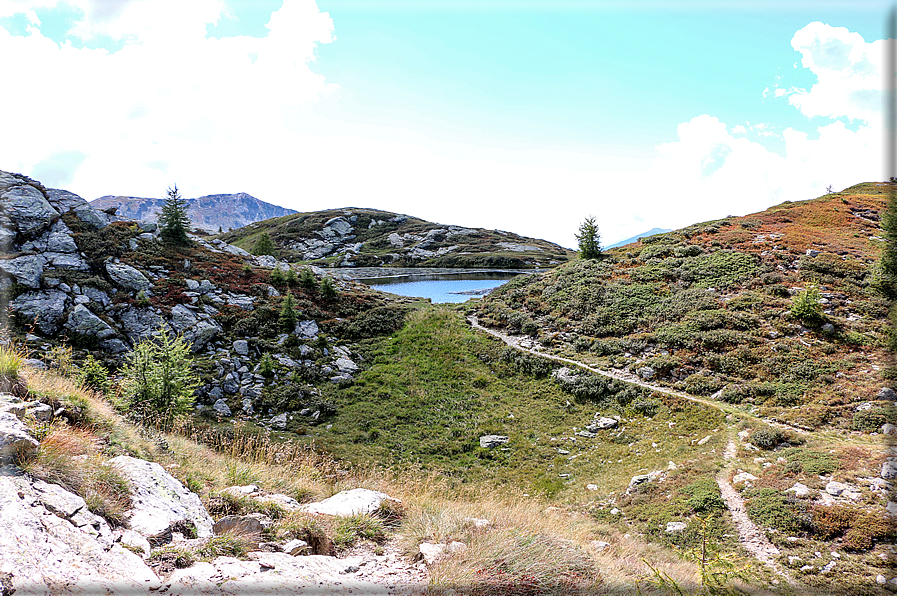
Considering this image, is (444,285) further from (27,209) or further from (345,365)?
(27,209)

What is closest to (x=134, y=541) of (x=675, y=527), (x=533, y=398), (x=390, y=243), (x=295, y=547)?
(x=295, y=547)

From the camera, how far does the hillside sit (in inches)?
4173

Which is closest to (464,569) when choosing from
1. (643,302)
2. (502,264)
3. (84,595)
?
(84,595)

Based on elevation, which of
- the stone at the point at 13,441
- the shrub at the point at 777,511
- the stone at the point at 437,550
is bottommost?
the shrub at the point at 777,511

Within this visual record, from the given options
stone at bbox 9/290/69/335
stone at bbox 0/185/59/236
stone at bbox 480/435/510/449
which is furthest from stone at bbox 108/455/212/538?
stone at bbox 0/185/59/236

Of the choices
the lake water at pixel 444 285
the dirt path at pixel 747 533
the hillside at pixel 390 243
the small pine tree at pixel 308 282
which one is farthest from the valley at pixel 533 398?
the hillside at pixel 390 243

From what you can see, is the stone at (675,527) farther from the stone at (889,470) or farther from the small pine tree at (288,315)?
the small pine tree at (288,315)

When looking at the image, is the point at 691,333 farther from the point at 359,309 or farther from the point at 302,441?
the point at 359,309

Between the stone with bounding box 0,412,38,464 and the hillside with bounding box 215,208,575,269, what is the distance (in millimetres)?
96935

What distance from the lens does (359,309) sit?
36.5 m

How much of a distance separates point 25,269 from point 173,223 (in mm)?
12978

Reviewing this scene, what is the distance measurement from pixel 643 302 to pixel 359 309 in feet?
80.6

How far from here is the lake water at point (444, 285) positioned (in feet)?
191

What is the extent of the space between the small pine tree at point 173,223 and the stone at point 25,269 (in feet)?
36.4
